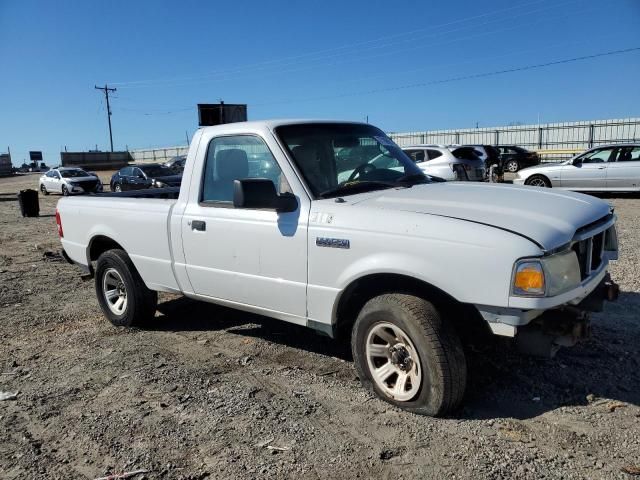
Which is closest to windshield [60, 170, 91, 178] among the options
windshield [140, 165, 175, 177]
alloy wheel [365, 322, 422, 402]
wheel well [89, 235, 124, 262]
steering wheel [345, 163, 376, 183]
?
Answer: windshield [140, 165, 175, 177]

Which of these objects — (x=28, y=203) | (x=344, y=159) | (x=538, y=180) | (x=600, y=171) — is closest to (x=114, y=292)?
(x=344, y=159)

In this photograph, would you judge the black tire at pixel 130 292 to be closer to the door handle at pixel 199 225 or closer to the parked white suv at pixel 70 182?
the door handle at pixel 199 225

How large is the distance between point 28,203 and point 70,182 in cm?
947

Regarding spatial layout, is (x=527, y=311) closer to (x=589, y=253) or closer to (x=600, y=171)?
(x=589, y=253)

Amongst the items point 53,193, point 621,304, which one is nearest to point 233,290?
point 621,304

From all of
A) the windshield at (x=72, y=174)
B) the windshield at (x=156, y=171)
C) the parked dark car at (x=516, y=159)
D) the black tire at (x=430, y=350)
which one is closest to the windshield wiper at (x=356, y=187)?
the black tire at (x=430, y=350)

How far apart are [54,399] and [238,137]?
2439mm

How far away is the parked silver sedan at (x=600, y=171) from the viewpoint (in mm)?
15143

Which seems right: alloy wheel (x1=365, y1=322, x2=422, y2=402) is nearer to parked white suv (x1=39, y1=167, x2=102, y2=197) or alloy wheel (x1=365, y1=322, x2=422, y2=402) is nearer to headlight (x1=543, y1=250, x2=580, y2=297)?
headlight (x1=543, y1=250, x2=580, y2=297)

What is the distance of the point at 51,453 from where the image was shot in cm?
326

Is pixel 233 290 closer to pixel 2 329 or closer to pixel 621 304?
pixel 2 329

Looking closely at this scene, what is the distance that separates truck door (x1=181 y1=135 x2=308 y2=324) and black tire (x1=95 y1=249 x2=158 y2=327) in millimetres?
905

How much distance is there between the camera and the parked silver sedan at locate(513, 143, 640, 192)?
15.1 meters

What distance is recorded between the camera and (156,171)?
79.4 feet
